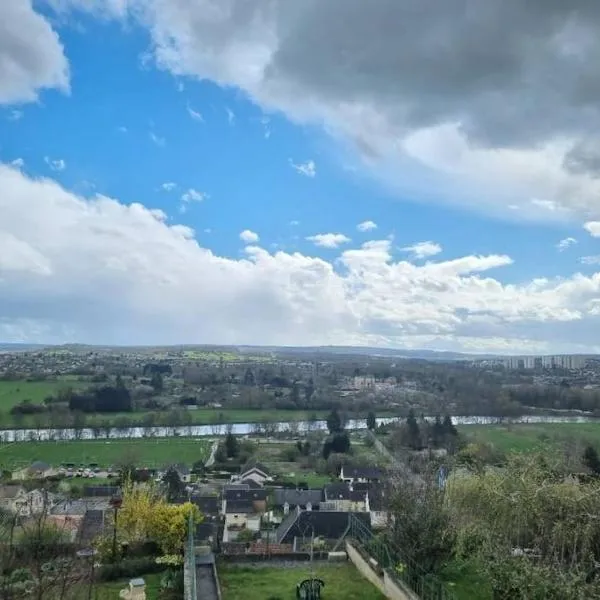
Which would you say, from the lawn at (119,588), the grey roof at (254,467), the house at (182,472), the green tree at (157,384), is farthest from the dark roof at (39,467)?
the green tree at (157,384)

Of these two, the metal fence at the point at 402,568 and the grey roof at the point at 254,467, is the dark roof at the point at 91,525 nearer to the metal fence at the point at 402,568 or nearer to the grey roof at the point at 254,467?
the metal fence at the point at 402,568

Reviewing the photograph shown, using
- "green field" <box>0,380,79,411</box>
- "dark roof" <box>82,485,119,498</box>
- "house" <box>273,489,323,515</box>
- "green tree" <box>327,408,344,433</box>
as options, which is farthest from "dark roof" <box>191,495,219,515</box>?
"green field" <box>0,380,79,411</box>

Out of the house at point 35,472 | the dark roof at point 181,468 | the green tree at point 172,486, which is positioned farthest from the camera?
the dark roof at point 181,468

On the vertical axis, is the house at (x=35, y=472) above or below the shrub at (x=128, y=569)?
below

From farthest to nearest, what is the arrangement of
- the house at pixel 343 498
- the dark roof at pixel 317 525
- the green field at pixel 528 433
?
1. the green field at pixel 528 433
2. the house at pixel 343 498
3. the dark roof at pixel 317 525

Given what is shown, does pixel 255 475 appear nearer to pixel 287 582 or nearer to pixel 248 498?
pixel 248 498

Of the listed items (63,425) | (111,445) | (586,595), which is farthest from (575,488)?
(63,425)

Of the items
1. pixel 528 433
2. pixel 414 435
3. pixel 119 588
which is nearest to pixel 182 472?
pixel 414 435
